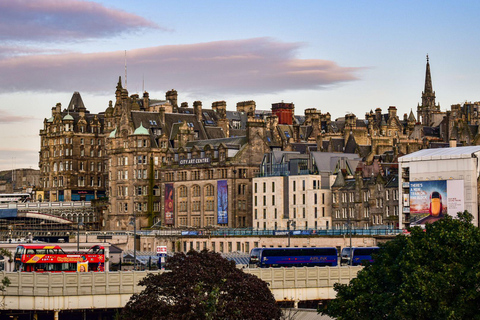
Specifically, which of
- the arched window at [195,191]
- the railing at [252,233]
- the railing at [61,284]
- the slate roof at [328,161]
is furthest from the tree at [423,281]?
the arched window at [195,191]

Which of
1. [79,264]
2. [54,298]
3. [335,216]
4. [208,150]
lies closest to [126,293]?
[54,298]

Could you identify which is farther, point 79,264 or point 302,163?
point 302,163

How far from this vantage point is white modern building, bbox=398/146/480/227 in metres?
150

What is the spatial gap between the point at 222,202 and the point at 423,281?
126 meters

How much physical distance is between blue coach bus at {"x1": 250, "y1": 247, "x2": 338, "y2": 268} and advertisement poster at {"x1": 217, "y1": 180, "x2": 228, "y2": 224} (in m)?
61.4

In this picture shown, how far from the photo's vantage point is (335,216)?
6850 inches

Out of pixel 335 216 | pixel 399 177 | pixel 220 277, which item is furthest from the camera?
pixel 335 216

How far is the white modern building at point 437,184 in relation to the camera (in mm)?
150250

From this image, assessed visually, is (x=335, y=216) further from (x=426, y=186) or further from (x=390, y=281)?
(x=390, y=281)

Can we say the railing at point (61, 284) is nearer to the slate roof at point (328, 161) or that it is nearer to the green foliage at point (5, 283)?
the green foliage at point (5, 283)

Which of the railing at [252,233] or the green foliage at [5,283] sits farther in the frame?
the railing at [252,233]

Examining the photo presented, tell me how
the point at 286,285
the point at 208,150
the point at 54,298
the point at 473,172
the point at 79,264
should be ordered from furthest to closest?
1. the point at 208,150
2. the point at 473,172
3. the point at 79,264
4. the point at 286,285
5. the point at 54,298

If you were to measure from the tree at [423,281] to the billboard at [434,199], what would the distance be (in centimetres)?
8151

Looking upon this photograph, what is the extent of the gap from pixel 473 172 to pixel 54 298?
83.9 m
